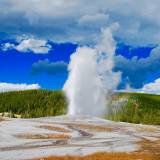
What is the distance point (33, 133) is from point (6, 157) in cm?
4679

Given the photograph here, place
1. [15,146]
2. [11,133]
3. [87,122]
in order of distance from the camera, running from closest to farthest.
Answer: [15,146]
[11,133]
[87,122]

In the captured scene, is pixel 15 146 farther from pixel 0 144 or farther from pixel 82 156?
pixel 82 156

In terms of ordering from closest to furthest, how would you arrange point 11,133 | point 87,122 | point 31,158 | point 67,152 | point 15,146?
1. point 31,158
2. point 67,152
3. point 15,146
4. point 11,133
5. point 87,122

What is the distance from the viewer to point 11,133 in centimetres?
11050

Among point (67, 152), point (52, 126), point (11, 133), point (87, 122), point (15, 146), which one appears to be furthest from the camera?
point (87, 122)

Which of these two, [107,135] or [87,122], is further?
[87,122]

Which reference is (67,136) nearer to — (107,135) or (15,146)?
(107,135)

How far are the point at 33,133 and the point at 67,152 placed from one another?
4090 centimetres

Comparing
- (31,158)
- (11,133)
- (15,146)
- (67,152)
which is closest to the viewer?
(31,158)

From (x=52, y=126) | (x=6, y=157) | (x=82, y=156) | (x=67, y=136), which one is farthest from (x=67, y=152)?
(x=52, y=126)

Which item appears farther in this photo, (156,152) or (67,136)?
(67,136)

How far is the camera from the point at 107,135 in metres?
116

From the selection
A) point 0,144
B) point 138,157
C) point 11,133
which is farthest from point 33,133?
point 138,157

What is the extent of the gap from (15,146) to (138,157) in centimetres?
2632
